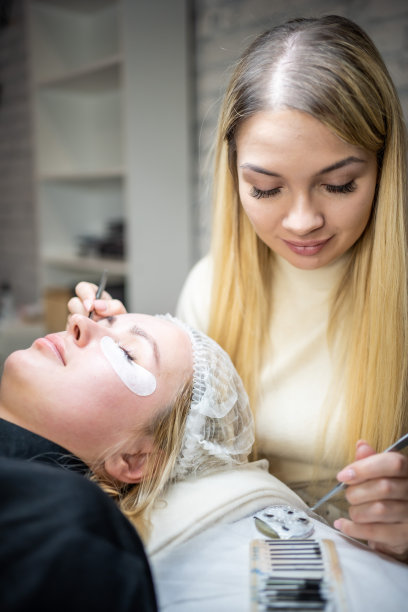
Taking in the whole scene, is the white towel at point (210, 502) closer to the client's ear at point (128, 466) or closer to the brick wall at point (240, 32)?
the client's ear at point (128, 466)

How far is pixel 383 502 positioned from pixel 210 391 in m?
0.34

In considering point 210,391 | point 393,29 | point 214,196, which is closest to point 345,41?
point 214,196

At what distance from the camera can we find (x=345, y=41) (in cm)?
94

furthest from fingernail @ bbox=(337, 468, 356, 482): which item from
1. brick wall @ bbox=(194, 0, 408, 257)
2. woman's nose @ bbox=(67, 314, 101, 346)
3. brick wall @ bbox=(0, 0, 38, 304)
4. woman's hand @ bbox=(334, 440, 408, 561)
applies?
brick wall @ bbox=(0, 0, 38, 304)

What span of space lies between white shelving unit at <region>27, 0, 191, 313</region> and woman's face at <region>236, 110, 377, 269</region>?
1441 millimetres

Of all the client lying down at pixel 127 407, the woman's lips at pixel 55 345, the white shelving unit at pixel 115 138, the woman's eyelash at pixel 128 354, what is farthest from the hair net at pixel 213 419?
the white shelving unit at pixel 115 138

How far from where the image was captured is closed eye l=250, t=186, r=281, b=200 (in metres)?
0.98

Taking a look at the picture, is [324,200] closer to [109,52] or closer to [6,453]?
[6,453]

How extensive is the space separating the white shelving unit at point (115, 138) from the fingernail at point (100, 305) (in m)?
1.34

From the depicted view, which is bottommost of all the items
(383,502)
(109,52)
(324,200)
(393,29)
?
(383,502)

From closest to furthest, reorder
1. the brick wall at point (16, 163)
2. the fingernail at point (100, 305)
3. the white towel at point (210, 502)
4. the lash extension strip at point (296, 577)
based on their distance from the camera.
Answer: the lash extension strip at point (296, 577) < the white towel at point (210, 502) < the fingernail at point (100, 305) < the brick wall at point (16, 163)

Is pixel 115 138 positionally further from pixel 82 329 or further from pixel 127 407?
pixel 127 407

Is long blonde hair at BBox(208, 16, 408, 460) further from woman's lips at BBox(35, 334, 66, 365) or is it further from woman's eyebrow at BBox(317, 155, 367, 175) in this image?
woman's lips at BBox(35, 334, 66, 365)

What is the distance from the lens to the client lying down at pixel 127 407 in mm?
923
